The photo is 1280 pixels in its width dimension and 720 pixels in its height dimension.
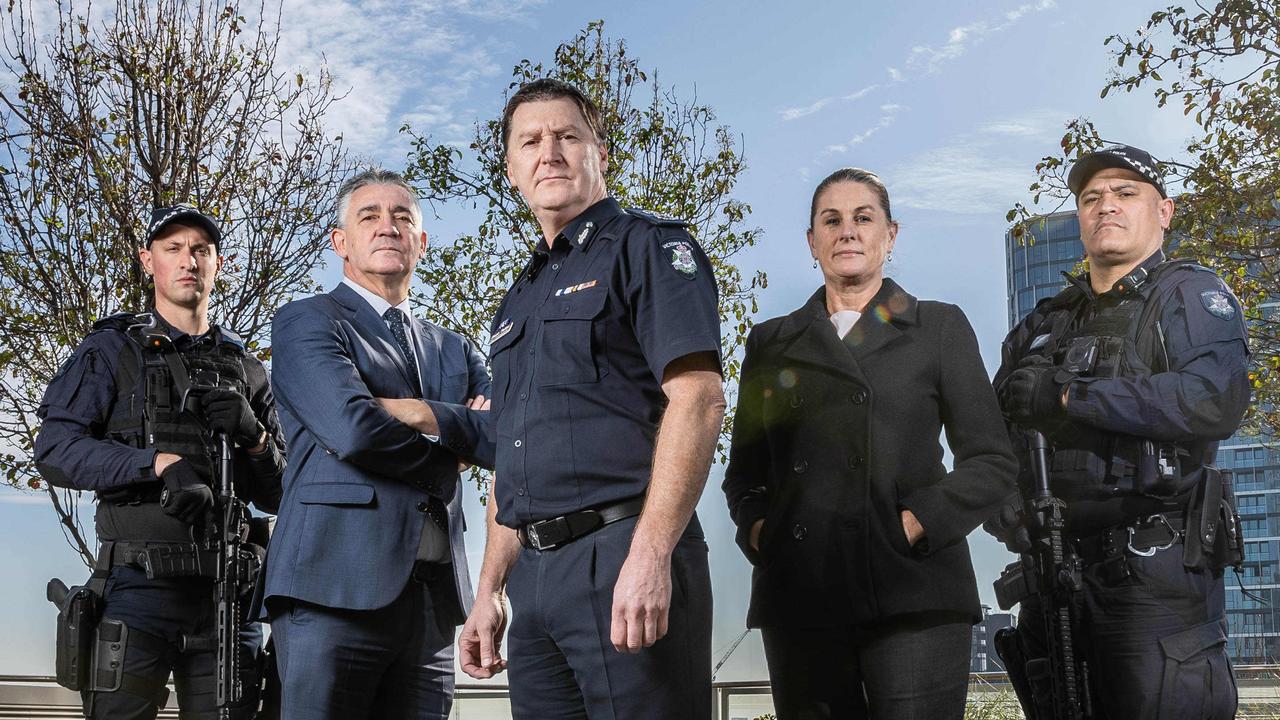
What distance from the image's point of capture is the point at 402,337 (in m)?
3.83

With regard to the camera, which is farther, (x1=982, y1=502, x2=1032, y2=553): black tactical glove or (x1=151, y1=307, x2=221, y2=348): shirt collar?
(x1=151, y1=307, x2=221, y2=348): shirt collar

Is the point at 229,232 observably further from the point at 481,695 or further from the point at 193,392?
the point at 193,392

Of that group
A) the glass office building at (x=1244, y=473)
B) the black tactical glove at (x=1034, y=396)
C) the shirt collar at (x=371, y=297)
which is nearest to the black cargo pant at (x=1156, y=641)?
the black tactical glove at (x=1034, y=396)

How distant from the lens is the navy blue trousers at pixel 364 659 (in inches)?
130

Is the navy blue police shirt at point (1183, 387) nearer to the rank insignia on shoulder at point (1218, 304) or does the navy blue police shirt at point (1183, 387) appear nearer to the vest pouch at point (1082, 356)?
the rank insignia on shoulder at point (1218, 304)

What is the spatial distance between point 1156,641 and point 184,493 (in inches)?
138

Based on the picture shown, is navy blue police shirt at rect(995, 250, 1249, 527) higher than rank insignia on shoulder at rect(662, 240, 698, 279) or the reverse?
the reverse

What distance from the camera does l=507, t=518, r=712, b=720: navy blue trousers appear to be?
2387mm

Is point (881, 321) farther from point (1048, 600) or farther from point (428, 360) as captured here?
point (428, 360)

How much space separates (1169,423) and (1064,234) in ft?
313

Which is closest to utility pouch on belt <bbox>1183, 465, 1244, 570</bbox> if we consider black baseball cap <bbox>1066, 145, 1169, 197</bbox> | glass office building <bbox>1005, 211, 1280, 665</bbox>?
black baseball cap <bbox>1066, 145, 1169, 197</bbox>

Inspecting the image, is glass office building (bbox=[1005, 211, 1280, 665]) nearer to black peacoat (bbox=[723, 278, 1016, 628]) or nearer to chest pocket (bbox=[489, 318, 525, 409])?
black peacoat (bbox=[723, 278, 1016, 628])

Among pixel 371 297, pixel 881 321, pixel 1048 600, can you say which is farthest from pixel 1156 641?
pixel 371 297

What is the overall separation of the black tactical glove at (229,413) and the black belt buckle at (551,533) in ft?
7.49
